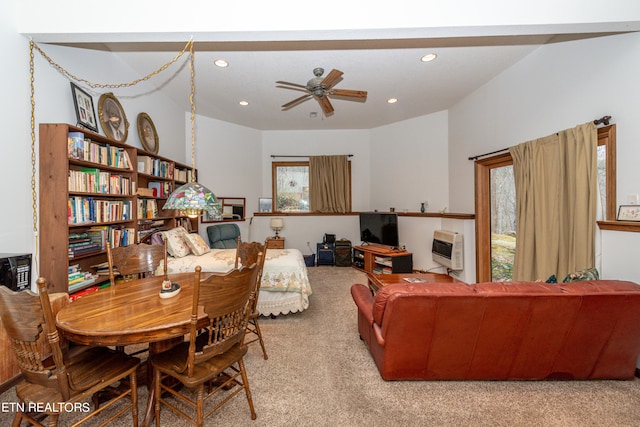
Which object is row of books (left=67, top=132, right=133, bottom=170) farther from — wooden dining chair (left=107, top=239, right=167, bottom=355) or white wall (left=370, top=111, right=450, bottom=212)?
white wall (left=370, top=111, right=450, bottom=212)

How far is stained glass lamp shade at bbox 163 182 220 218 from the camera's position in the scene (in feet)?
5.75

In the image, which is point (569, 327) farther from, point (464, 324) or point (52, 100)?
point (52, 100)

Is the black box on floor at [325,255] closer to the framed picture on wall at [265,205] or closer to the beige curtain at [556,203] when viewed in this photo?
the framed picture on wall at [265,205]

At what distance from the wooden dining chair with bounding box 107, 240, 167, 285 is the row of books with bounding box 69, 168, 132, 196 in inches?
26.1

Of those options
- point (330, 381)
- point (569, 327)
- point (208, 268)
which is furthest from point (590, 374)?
point (208, 268)

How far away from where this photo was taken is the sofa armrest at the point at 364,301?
2.05 meters

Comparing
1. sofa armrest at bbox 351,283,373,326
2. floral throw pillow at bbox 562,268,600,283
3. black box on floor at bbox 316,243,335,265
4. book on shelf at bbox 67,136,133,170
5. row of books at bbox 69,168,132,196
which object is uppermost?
book on shelf at bbox 67,136,133,170

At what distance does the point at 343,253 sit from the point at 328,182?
157 centimetres

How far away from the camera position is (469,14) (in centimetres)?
195

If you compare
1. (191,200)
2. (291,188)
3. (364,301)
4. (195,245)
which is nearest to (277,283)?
(364,301)

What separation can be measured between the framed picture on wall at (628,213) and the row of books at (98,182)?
466 centimetres

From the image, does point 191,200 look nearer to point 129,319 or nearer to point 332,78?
point 129,319

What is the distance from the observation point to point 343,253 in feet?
17.8

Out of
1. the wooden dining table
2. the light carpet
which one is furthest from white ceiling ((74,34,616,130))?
the light carpet
